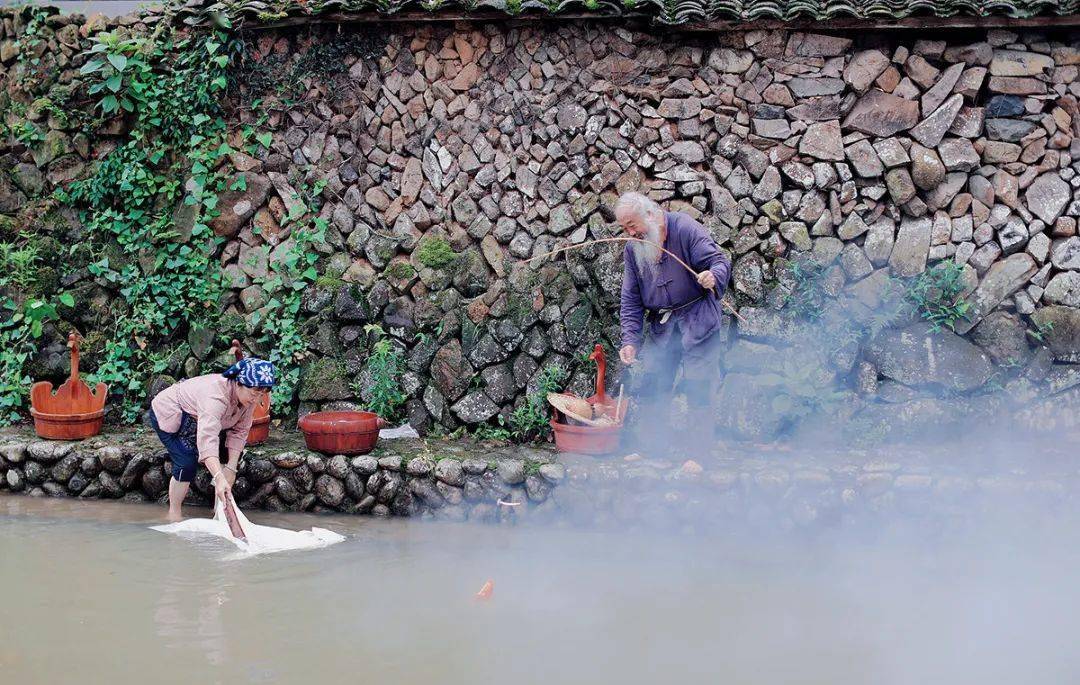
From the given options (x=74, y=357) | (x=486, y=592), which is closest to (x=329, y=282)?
(x=74, y=357)

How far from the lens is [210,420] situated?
6.23 metres

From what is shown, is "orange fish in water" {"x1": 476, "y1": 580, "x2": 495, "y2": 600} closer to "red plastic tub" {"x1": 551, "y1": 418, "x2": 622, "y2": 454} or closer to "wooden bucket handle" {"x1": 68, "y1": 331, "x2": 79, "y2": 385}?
"red plastic tub" {"x1": 551, "y1": 418, "x2": 622, "y2": 454}

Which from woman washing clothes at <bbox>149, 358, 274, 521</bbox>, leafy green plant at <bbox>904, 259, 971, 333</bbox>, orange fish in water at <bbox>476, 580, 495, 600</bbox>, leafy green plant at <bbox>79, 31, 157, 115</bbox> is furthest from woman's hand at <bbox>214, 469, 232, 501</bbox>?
leafy green plant at <bbox>904, 259, 971, 333</bbox>

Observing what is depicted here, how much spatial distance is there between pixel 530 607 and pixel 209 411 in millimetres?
2382

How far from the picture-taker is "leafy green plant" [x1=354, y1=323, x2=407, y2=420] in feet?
25.6

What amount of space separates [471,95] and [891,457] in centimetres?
430

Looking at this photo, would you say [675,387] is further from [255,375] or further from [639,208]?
[255,375]

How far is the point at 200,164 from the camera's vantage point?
27.5ft

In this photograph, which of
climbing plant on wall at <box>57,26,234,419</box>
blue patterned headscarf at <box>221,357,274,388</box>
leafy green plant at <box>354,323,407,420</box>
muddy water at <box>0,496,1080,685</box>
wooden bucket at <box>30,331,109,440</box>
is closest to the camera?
muddy water at <box>0,496,1080,685</box>

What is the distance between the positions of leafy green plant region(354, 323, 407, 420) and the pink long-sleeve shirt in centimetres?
126

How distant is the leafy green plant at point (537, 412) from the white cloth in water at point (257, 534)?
66.0 inches

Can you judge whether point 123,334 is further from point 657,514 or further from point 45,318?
point 657,514

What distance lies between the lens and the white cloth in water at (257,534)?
623 centimetres

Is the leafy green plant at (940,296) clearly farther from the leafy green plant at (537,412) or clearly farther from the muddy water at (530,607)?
the leafy green plant at (537,412)
